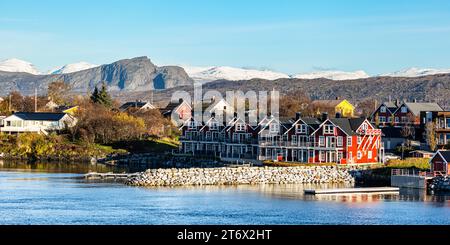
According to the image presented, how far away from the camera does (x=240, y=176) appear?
2255 inches

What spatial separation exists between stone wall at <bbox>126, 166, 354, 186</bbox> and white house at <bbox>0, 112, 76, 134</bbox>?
33.7 m

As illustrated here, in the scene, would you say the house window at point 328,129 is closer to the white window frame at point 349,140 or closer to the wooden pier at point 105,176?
the white window frame at point 349,140

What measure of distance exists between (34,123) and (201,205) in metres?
48.6

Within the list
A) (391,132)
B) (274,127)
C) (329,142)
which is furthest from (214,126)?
(391,132)

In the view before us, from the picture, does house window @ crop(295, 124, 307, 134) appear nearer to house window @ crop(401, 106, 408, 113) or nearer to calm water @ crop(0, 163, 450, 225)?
calm water @ crop(0, 163, 450, 225)

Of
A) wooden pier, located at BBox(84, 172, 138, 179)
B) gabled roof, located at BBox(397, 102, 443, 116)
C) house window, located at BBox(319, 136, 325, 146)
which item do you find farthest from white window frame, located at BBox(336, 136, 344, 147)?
gabled roof, located at BBox(397, 102, 443, 116)

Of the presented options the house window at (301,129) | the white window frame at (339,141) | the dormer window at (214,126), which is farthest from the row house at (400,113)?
the white window frame at (339,141)

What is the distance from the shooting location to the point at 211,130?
73.1 m

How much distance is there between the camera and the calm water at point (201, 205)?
38625 millimetres

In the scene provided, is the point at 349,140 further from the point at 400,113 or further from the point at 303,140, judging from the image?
the point at 400,113

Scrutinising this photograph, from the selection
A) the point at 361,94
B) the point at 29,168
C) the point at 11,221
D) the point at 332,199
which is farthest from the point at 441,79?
the point at 11,221

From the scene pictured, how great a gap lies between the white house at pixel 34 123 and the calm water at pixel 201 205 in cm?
3262
